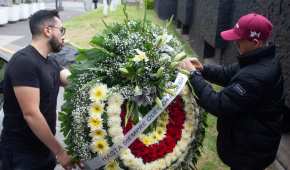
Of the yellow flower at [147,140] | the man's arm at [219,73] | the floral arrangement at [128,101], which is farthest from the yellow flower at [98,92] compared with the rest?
the man's arm at [219,73]

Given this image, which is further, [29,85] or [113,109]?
[29,85]

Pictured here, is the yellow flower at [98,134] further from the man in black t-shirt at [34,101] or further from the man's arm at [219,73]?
the man's arm at [219,73]

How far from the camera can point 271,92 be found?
340 cm

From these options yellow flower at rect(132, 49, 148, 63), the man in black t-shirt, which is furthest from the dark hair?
yellow flower at rect(132, 49, 148, 63)

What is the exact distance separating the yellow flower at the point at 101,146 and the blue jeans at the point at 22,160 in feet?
2.14

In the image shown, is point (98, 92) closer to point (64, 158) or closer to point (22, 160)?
point (64, 158)

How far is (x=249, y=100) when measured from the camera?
3.29 meters

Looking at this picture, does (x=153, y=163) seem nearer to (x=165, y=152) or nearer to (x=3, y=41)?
(x=165, y=152)

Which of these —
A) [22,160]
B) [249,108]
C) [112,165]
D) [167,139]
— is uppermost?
[249,108]

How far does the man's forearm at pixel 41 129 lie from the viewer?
3.33 meters

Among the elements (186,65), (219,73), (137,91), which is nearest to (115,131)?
(137,91)

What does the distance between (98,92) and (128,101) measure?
213 mm

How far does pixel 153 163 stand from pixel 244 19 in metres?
1.24

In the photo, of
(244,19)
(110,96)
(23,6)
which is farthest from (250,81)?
(23,6)
